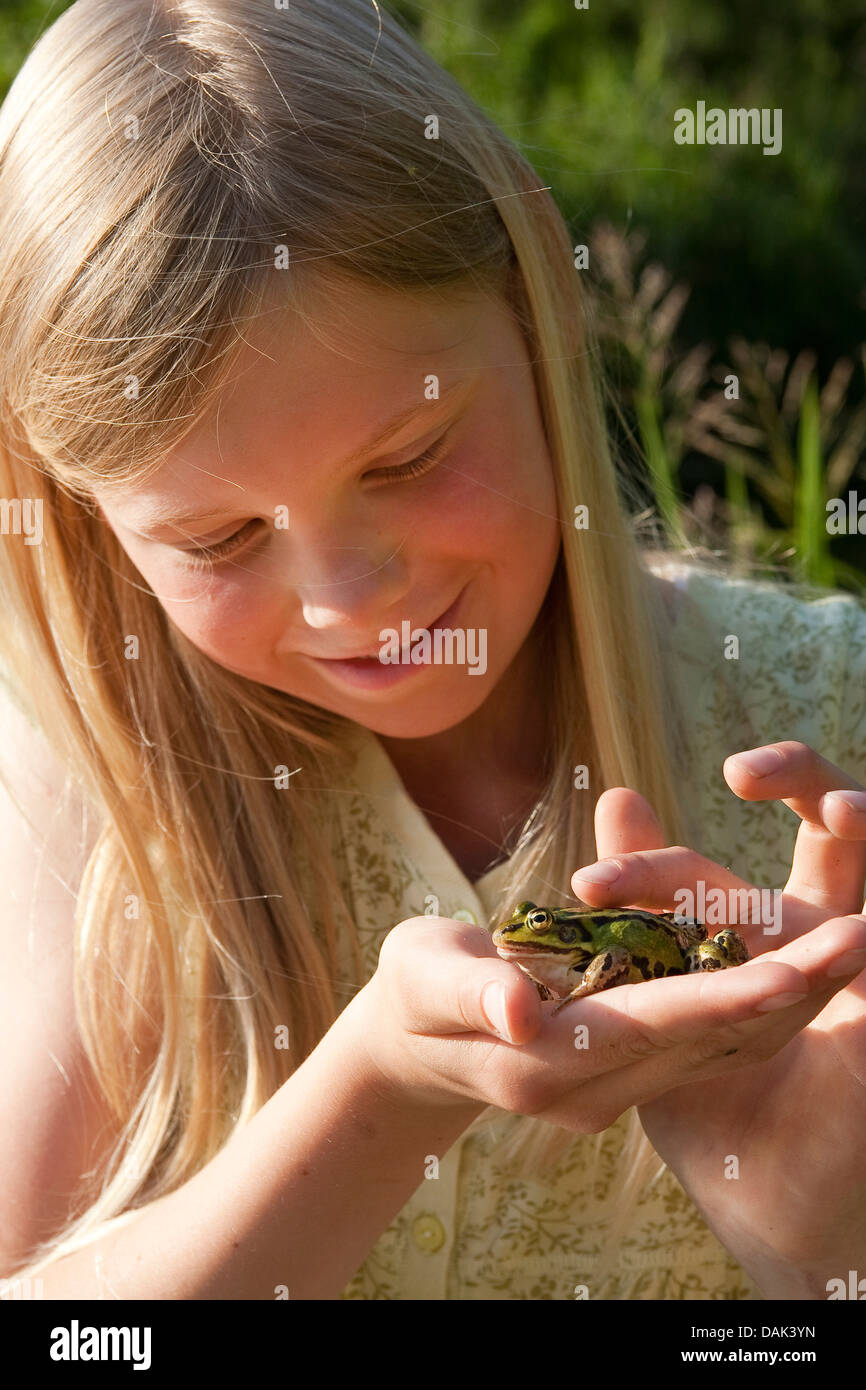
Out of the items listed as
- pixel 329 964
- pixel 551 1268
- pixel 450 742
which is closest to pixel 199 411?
pixel 450 742

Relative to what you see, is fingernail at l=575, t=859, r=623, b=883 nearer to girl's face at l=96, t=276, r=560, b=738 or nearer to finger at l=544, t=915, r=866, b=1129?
finger at l=544, t=915, r=866, b=1129

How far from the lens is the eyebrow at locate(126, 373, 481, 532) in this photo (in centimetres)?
221

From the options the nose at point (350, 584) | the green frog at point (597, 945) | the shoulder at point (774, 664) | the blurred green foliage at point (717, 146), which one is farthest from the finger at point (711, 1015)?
the blurred green foliage at point (717, 146)

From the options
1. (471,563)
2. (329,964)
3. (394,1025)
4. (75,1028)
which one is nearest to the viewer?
(394,1025)

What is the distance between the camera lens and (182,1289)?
222 centimetres

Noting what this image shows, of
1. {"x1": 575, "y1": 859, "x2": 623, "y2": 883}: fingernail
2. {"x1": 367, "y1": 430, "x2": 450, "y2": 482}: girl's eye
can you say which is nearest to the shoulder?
{"x1": 367, "y1": 430, "x2": 450, "y2": 482}: girl's eye

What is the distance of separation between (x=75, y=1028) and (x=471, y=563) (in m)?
1.14

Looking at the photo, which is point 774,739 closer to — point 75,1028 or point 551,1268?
point 551,1268

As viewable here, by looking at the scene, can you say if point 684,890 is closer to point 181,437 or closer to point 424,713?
point 424,713

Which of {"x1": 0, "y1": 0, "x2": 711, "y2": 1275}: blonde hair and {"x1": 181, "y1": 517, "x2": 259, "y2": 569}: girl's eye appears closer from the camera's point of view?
{"x1": 0, "y1": 0, "x2": 711, "y2": 1275}: blonde hair

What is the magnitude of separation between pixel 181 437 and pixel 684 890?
3.43 feet

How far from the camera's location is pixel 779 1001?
1.52m

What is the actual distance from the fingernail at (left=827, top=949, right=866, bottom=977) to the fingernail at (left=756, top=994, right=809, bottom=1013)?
2.4 inches

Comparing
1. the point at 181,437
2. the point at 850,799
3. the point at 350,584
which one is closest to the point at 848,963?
the point at 850,799
